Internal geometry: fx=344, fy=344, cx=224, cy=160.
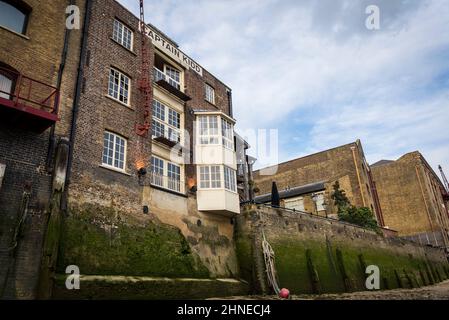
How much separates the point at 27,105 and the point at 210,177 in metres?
9.43

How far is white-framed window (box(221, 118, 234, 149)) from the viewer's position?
19859 millimetres

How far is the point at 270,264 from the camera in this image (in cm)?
1727

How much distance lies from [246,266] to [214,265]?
1.92 m

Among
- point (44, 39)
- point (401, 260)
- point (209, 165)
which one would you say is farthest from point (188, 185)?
point (401, 260)

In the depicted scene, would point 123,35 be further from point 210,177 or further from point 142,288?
point 142,288

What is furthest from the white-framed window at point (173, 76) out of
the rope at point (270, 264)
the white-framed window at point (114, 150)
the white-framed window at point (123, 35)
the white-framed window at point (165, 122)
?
the rope at point (270, 264)

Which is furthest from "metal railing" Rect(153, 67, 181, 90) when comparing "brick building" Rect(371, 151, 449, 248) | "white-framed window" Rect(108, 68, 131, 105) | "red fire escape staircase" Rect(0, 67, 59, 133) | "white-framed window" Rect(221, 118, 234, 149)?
"brick building" Rect(371, 151, 449, 248)

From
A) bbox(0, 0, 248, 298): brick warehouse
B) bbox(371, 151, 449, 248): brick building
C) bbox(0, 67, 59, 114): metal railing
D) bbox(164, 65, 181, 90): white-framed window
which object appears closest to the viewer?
bbox(0, 0, 248, 298): brick warehouse

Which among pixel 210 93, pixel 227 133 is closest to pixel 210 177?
pixel 227 133

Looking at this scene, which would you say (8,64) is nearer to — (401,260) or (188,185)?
(188,185)

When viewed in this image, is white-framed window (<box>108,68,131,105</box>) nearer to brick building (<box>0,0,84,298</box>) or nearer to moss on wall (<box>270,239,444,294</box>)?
brick building (<box>0,0,84,298</box>)

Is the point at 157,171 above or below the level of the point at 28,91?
below

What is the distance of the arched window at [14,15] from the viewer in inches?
508

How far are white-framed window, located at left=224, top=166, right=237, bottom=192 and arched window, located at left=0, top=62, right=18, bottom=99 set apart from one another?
10.6 metres
